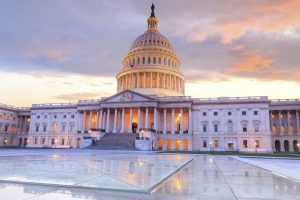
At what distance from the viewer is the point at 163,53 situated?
10531 centimetres

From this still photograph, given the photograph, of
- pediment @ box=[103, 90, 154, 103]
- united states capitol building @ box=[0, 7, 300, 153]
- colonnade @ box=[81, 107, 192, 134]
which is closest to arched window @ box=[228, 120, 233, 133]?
united states capitol building @ box=[0, 7, 300, 153]

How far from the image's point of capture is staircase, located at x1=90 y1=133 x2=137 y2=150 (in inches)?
2481

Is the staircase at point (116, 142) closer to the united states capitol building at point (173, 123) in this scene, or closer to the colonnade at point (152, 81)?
the united states capitol building at point (173, 123)

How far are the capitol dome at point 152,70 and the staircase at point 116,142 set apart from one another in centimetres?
2637

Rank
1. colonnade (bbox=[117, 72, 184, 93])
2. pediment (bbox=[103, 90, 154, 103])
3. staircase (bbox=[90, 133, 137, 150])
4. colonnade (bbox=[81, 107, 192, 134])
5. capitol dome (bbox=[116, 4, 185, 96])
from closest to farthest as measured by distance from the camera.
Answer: staircase (bbox=[90, 133, 137, 150]) < colonnade (bbox=[81, 107, 192, 134]) < pediment (bbox=[103, 90, 154, 103]) < capitol dome (bbox=[116, 4, 185, 96]) < colonnade (bbox=[117, 72, 184, 93])

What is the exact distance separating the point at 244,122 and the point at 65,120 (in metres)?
64.6

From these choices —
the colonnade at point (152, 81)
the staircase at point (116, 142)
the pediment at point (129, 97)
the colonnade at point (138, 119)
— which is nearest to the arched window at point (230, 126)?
the colonnade at point (138, 119)

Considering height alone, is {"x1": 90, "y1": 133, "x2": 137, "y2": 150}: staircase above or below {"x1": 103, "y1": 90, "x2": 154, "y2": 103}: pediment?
below

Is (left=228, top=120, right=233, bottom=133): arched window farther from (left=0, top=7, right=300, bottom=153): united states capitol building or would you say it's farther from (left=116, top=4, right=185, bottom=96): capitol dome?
(left=116, top=4, right=185, bottom=96): capitol dome

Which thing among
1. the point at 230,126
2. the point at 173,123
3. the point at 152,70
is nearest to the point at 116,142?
the point at 173,123

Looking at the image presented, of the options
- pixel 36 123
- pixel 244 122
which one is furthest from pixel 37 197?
pixel 36 123

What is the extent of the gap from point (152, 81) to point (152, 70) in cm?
445

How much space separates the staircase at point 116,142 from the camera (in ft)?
207

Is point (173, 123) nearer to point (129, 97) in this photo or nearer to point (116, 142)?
point (129, 97)
